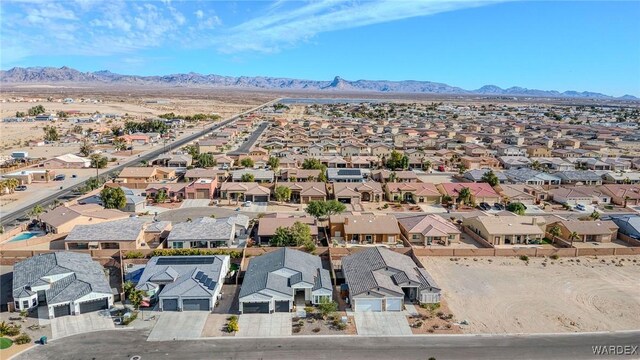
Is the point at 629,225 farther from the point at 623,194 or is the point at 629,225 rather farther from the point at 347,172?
the point at 347,172

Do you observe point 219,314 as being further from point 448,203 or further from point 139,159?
point 139,159

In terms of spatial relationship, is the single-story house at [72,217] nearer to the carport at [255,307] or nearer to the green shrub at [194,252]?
the green shrub at [194,252]

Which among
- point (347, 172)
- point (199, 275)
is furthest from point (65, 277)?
point (347, 172)

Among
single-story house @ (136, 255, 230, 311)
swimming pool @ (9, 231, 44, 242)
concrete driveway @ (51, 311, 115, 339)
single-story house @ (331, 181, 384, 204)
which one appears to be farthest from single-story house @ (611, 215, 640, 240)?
swimming pool @ (9, 231, 44, 242)

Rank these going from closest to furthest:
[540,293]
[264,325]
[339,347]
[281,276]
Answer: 1. [339,347]
2. [264,325]
3. [281,276]
4. [540,293]

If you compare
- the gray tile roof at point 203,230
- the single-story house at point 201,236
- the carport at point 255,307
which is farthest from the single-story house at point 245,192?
the carport at point 255,307

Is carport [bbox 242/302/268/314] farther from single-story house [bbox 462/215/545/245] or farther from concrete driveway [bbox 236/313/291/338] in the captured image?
single-story house [bbox 462/215/545/245]
